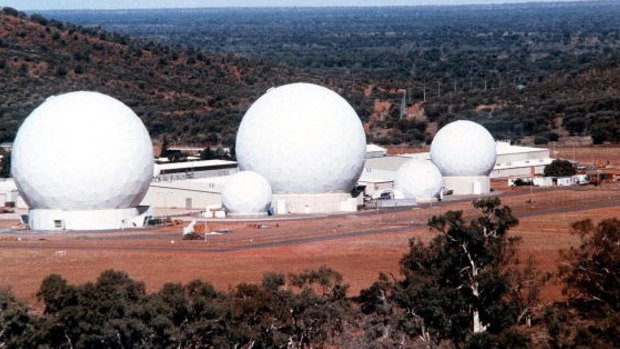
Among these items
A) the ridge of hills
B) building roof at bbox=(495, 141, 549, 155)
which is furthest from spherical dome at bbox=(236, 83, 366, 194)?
the ridge of hills

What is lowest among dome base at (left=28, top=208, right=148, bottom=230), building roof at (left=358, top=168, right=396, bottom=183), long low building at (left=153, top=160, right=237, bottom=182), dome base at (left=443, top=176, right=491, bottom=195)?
dome base at (left=28, top=208, right=148, bottom=230)

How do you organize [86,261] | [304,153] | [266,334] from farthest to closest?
1. [304,153]
2. [86,261]
3. [266,334]

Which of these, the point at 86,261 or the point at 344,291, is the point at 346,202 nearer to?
the point at 86,261

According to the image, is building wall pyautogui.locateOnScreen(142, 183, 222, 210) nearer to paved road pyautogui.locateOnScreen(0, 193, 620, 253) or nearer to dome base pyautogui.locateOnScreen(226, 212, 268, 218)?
dome base pyautogui.locateOnScreen(226, 212, 268, 218)

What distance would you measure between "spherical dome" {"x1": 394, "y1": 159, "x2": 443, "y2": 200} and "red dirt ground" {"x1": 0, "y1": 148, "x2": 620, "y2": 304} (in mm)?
4078

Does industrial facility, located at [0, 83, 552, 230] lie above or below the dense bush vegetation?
above

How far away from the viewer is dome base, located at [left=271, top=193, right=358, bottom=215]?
61781 mm

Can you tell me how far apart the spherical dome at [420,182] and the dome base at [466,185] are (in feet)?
14.4

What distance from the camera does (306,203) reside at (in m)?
62.0

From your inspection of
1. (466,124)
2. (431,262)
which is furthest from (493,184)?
(431,262)

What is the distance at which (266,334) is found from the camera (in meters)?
31.4

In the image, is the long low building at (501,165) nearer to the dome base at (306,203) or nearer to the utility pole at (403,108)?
the dome base at (306,203)

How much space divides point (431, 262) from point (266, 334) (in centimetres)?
539

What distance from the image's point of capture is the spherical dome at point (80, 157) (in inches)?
2173
